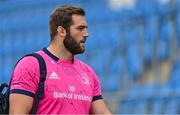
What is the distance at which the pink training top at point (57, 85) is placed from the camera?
3.58 m

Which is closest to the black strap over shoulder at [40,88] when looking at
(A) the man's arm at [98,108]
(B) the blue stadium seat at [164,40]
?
(A) the man's arm at [98,108]

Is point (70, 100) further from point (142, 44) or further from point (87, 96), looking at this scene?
point (142, 44)

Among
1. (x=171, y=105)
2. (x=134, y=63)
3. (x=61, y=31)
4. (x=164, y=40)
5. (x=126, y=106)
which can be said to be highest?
(x=61, y=31)

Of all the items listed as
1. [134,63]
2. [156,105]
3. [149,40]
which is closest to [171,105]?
[156,105]

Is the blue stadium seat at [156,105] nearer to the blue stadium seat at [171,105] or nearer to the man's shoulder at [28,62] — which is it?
the blue stadium seat at [171,105]

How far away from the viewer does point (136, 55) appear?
9641mm

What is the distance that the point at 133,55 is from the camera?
959 cm

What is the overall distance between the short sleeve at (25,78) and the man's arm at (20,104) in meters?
0.03

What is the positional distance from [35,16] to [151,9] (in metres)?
3.85

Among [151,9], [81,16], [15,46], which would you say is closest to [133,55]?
[151,9]

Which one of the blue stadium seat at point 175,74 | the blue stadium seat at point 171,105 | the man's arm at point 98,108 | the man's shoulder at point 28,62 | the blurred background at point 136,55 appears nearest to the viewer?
the man's shoulder at point 28,62

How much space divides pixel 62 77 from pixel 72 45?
0.22 m

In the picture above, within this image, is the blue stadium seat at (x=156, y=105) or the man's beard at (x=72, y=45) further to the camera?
the blue stadium seat at (x=156, y=105)

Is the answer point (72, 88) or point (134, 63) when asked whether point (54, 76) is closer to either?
point (72, 88)
